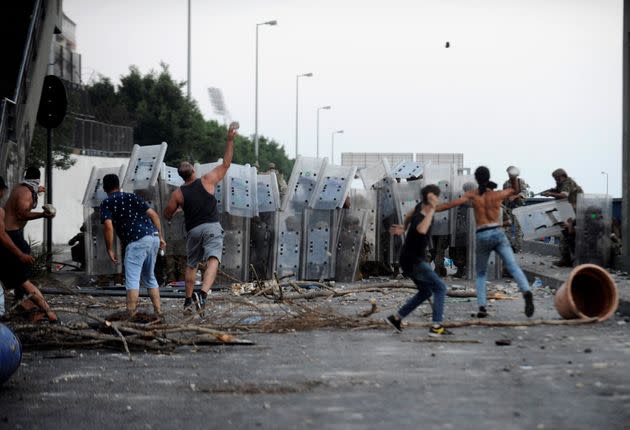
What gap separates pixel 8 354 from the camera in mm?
7141

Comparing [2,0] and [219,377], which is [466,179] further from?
[219,377]

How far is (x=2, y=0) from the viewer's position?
A: 888 inches

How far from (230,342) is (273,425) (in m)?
3.81

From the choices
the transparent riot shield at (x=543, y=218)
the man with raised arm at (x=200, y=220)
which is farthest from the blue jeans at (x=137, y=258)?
the transparent riot shield at (x=543, y=218)

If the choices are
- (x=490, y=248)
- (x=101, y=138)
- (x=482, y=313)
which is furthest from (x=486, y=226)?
(x=101, y=138)

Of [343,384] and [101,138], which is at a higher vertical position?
[101,138]

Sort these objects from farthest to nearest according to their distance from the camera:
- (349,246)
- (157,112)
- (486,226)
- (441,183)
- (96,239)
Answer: (157,112)
(441,183)
(349,246)
(96,239)
(486,226)

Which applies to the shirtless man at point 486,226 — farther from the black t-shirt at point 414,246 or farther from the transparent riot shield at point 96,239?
the transparent riot shield at point 96,239

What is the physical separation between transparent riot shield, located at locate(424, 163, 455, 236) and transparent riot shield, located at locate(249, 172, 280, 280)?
2.67 m

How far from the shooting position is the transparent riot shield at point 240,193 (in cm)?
1775

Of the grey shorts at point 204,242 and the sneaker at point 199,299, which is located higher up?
the grey shorts at point 204,242

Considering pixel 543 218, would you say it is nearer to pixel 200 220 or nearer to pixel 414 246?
pixel 200 220

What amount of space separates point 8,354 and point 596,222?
13.7 metres

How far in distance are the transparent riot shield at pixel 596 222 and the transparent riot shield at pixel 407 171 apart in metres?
2.99
